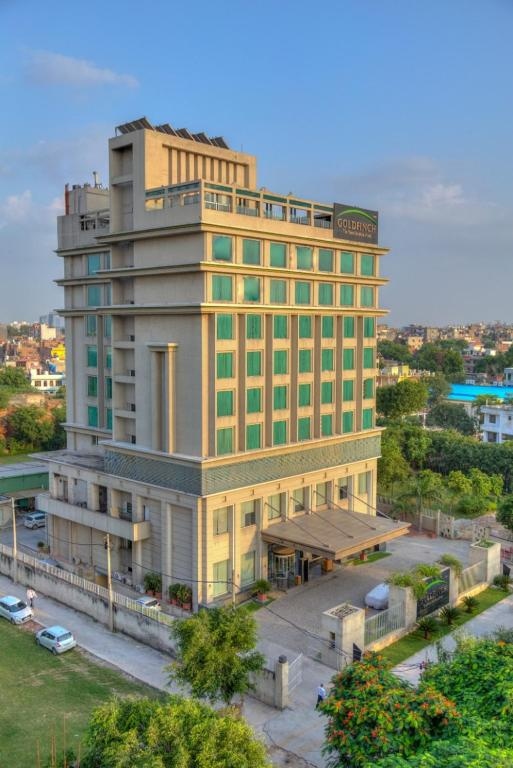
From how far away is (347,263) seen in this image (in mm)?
43594

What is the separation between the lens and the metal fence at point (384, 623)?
30578 millimetres

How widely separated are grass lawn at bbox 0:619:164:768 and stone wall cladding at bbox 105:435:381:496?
31.6 feet

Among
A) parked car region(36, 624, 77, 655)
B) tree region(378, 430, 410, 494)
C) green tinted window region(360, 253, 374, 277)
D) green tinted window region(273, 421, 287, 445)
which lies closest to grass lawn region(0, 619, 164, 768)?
parked car region(36, 624, 77, 655)

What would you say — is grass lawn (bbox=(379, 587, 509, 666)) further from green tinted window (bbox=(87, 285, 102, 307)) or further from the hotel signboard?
green tinted window (bbox=(87, 285, 102, 307))

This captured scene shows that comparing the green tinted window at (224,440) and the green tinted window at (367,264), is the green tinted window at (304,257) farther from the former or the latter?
the green tinted window at (224,440)

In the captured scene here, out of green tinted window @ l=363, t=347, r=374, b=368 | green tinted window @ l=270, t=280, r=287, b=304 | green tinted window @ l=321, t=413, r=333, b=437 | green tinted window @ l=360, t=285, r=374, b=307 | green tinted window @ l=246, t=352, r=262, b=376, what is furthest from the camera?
green tinted window @ l=363, t=347, r=374, b=368

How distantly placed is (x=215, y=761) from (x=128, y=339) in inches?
1112

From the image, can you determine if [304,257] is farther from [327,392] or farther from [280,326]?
[327,392]

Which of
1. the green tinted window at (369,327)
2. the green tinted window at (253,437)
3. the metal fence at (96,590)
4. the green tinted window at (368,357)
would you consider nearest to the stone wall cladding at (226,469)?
the green tinted window at (253,437)

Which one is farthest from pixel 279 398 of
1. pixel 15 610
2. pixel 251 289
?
pixel 15 610

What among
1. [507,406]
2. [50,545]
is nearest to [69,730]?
[50,545]

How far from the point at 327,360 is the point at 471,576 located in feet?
49.9

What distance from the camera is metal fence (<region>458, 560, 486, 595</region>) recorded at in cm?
3710

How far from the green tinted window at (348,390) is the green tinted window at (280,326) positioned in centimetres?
678
